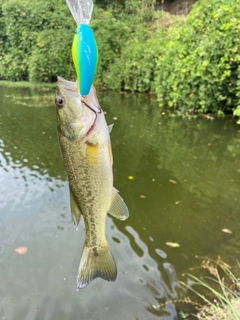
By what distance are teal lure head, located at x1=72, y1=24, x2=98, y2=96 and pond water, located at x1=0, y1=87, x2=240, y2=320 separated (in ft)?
9.37

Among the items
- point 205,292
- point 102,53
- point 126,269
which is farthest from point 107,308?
point 102,53

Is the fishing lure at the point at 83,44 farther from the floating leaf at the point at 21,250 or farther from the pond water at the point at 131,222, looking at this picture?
the floating leaf at the point at 21,250

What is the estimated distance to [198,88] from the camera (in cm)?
886

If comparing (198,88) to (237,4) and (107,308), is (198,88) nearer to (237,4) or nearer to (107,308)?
(237,4)

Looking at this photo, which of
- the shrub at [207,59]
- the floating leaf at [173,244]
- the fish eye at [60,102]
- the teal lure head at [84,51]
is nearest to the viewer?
the teal lure head at [84,51]

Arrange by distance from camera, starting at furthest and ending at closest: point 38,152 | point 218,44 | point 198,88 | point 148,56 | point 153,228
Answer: point 148,56 < point 198,88 < point 218,44 < point 38,152 < point 153,228

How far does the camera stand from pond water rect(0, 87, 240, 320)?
3469 millimetres

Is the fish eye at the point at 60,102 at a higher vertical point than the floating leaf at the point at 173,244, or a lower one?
higher

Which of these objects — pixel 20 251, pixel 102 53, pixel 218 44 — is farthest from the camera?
pixel 102 53

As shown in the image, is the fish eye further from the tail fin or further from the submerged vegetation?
the submerged vegetation

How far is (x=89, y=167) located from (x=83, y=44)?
0.52 metres

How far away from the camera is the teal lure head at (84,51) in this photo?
3.58ft

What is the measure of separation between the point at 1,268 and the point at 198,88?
6.92 m

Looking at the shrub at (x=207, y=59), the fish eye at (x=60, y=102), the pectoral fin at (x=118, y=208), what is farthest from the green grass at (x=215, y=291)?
the shrub at (x=207, y=59)
